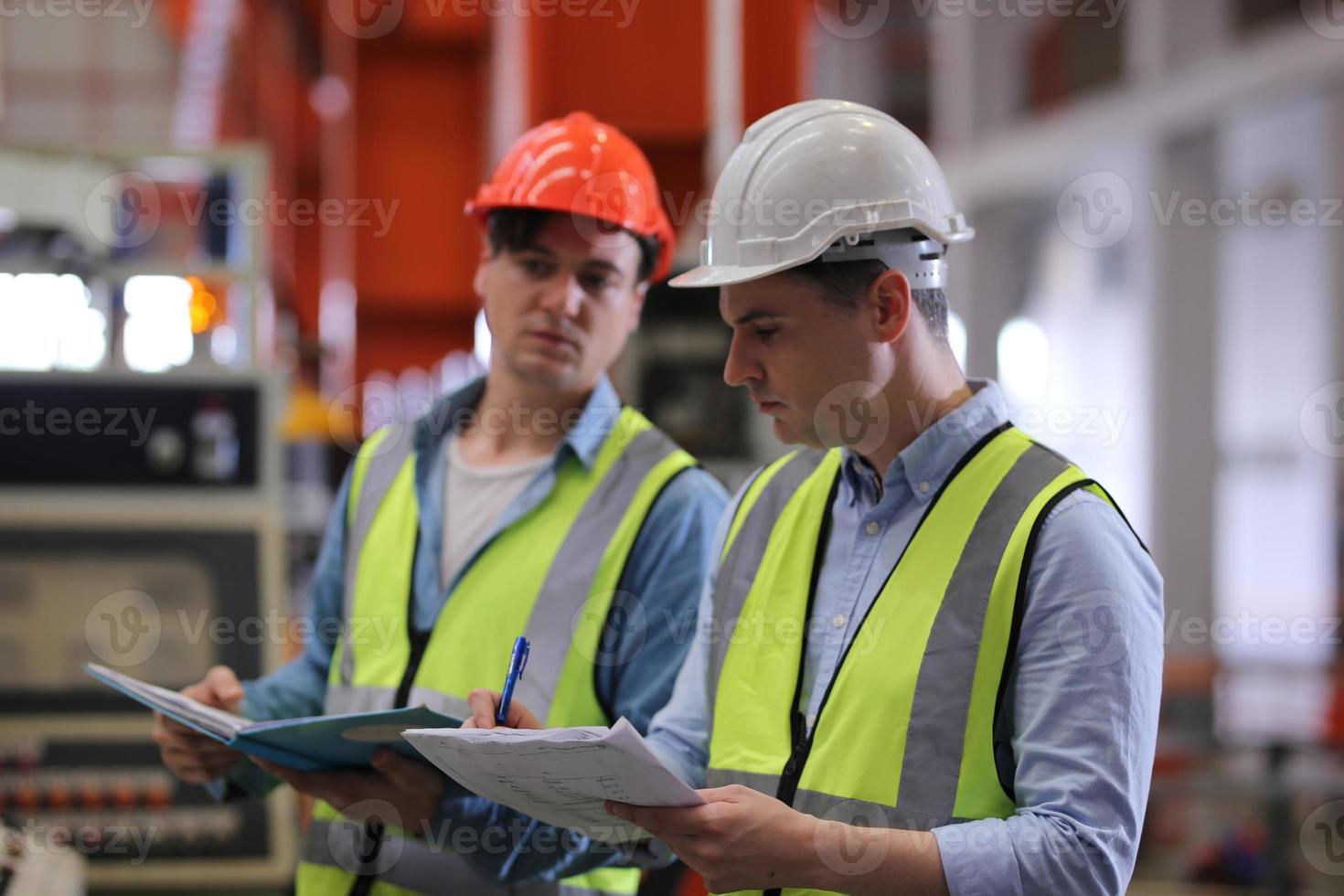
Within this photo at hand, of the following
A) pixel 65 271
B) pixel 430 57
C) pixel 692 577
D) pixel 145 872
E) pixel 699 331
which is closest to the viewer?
pixel 692 577

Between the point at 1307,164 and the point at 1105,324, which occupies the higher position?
the point at 1307,164

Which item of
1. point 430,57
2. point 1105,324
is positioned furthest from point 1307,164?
point 430,57

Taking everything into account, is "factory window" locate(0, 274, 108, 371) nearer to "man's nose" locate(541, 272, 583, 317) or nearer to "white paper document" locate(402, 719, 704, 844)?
"man's nose" locate(541, 272, 583, 317)

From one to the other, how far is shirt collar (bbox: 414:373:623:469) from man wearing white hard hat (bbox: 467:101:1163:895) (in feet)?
1.07

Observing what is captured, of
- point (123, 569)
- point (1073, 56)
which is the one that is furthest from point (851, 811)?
point (1073, 56)

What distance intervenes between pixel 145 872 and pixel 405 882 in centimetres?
139

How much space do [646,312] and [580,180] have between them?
2.27m

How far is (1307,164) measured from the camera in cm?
736

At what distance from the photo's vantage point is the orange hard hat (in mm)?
2104

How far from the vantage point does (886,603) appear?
5.04 feet

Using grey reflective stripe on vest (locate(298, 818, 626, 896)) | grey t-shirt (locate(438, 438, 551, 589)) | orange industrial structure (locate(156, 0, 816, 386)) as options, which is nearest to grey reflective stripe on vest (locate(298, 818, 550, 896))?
grey reflective stripe on vest (locate(298, 818, 626, 896))

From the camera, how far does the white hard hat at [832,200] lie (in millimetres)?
1598

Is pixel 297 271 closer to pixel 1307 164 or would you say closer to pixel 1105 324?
pixel 1105 324

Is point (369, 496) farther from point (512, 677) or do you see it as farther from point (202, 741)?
point (512, 677)
